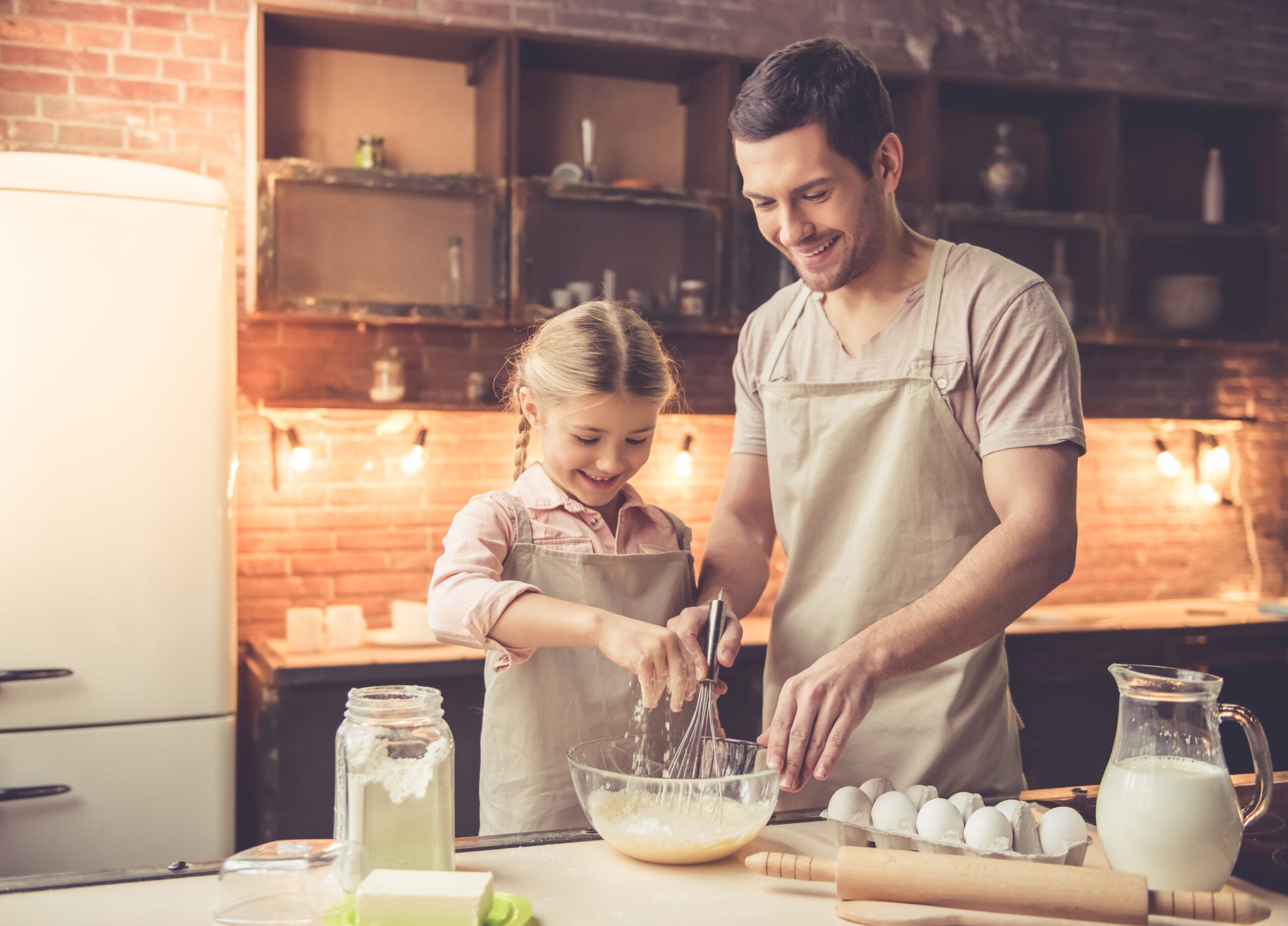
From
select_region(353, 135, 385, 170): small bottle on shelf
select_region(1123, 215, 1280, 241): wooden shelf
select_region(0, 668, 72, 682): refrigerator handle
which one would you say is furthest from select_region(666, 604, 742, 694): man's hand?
select_region(1123, 215, 1280, 241): wooden shelf

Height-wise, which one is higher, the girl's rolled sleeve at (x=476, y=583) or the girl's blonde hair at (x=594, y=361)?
the girl's blonde hair at (x=594, y=361)

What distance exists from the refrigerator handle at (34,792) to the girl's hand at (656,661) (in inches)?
74.4

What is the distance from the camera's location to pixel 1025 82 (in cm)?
370

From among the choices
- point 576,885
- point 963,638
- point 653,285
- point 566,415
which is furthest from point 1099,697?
point 576,885

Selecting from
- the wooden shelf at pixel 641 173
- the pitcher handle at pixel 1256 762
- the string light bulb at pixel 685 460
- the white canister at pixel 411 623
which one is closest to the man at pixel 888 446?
the pitcher handle at pixel 1256 762

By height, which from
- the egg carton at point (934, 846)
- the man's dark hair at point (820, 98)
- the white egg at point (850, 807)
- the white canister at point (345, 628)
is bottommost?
the white canister at point (345, 628)

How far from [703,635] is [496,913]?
1.68 ft

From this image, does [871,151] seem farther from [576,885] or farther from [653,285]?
[653,285]

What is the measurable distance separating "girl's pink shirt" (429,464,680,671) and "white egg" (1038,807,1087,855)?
630mm

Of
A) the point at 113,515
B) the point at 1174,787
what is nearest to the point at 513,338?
the point at 113,515

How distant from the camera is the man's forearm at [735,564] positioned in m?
1.70

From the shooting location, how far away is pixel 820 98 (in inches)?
57.9

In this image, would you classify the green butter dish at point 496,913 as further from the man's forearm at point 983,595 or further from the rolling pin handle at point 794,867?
the man's forearm at point 983,595

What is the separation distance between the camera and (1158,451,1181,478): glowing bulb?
4.17 meters
